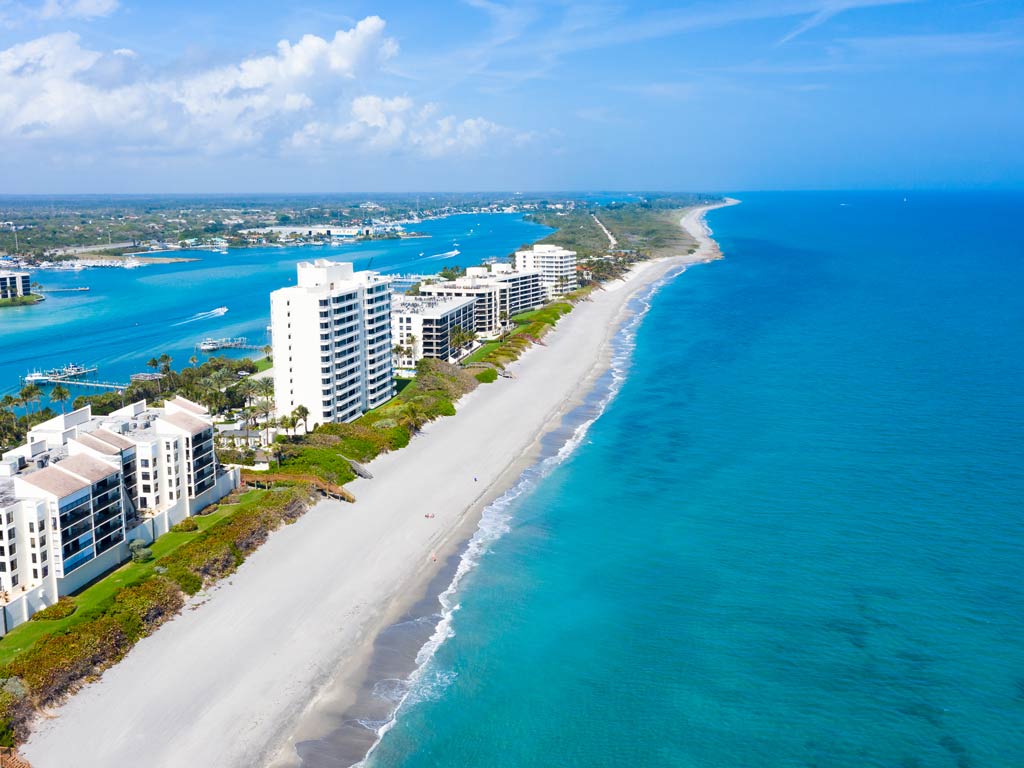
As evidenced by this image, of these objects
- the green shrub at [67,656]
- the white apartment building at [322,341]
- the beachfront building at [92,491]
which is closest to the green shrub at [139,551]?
the beachfront building at [92,491]

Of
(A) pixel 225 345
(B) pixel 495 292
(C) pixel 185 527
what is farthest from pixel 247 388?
(B) pixel 495 292

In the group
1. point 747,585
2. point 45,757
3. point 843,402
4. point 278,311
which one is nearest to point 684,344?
point 843,402

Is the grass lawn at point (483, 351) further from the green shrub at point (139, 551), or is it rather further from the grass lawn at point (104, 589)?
the green shrub at point (139, 551)

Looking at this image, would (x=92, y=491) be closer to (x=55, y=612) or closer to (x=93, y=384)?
(x=55, y=612)

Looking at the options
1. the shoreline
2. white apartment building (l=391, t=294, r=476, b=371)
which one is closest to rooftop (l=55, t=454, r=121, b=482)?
the shoreline

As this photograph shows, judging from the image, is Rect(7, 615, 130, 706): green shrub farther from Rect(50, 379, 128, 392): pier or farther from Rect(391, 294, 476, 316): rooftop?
Rect(391, 294, 476, 316): rooftop

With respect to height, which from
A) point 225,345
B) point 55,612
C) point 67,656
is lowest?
point 55,612
